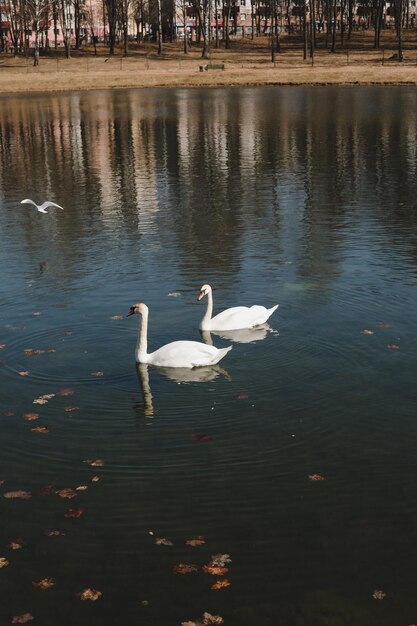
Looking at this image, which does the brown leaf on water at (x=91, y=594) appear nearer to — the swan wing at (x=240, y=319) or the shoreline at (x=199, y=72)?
the swan wing at (x=240, y=319)

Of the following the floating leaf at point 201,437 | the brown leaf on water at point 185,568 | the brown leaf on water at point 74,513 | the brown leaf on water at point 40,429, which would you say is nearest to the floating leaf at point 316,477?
the floating leaf at point 201,437

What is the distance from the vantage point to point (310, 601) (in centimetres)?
764

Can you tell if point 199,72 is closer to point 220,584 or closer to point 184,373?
point 184,373

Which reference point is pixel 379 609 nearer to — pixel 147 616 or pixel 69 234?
pixel 147 616

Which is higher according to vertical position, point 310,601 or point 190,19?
point 190,19

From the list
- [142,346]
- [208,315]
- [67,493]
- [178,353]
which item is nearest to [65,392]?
[142,346]

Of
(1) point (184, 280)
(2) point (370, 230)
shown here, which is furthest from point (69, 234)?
(2) point (370, 230)

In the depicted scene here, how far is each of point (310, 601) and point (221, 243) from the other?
13603 mm

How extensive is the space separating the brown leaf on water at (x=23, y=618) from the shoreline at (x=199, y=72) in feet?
242

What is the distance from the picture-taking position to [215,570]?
806cm

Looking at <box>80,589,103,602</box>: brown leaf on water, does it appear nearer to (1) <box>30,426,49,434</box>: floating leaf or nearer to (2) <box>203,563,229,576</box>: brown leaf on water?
(2) <box>203,563,229,576</box>: brown leaf on water

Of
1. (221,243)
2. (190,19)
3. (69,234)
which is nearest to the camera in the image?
(221,243)

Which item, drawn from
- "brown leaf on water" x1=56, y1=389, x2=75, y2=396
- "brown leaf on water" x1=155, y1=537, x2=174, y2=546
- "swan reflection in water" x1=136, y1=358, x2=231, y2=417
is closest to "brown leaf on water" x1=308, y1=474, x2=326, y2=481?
"brown leaf on water" x1=155, y1=537, x2=174, y2=546

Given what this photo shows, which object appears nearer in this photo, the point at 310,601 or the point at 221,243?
the point at 310,601
